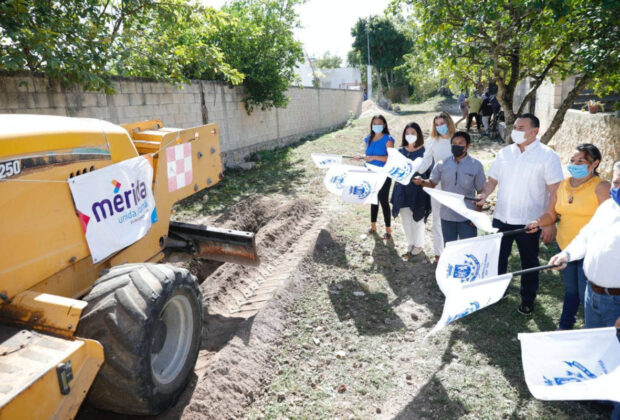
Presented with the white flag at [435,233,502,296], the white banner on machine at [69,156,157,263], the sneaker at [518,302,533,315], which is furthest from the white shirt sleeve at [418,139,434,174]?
the white banner on machine at [69,156,157,263]

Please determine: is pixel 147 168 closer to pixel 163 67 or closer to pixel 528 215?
pixel 528 215

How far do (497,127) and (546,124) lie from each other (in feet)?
11.2

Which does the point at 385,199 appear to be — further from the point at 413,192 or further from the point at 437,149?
the point at 437,149

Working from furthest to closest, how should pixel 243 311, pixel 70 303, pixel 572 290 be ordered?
pixel 243 311 → pixel 572 290 → pixel 70 303

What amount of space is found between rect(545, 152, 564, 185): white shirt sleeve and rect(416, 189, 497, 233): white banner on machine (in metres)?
0.69

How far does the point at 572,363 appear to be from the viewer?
2725 millimetres

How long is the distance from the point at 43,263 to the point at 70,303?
0.44 meters

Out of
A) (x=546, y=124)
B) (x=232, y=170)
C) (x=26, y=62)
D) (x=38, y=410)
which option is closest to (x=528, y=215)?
(x=38, y=410)

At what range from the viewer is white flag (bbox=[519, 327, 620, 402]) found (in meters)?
2.57

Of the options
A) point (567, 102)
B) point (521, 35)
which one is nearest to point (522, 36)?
point (521, 35)

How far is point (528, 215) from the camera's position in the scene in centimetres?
424

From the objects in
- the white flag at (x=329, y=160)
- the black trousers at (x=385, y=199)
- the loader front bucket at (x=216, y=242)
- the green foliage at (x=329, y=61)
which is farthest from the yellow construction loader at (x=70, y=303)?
the green foliage at (x=329, y=61)

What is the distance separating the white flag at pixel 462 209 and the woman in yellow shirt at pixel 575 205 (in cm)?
44

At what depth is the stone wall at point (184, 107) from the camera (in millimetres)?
6793
